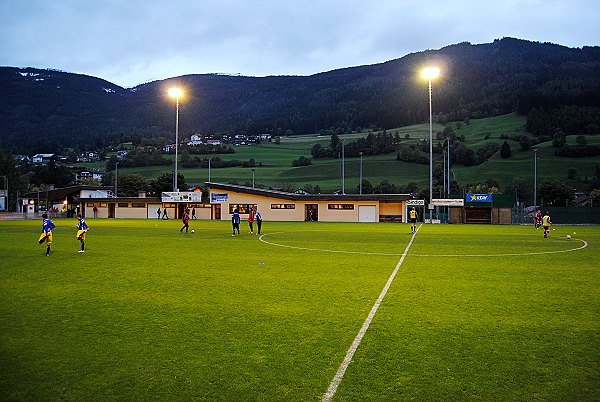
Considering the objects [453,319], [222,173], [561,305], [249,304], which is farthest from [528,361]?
[222,173]

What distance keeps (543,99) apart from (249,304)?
191m

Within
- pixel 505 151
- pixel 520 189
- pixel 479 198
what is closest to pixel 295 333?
pixel 479 198

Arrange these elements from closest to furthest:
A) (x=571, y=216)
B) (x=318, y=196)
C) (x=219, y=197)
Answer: (x=318, y=196), (x=571, y=216), (x=219, y=197)

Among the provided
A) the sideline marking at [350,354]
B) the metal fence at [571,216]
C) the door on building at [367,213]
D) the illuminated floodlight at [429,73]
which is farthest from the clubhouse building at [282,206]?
the sideline marking at [350,354]

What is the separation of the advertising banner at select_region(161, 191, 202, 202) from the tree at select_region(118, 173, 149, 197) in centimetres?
4418

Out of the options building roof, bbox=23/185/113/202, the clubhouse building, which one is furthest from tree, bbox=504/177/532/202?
building roof, bbox=23/185/113/202

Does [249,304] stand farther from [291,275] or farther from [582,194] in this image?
[582,194]

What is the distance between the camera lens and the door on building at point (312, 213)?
202 feet

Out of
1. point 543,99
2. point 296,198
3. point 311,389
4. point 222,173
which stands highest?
point 543,99

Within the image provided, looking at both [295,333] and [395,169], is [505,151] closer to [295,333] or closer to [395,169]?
[395,169]

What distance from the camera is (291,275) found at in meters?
13.1

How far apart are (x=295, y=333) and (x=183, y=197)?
209ft

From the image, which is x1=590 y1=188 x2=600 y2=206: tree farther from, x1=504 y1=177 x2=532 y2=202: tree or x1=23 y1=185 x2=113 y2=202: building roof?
x1=23 y1=185 x2=113 y2=202: building roof

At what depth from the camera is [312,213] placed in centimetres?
6197
